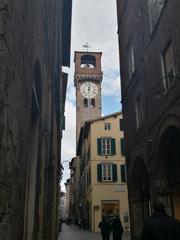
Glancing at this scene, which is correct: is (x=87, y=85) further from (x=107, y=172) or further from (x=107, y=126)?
(x=107, y=172)

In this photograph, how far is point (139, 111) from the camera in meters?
15.9

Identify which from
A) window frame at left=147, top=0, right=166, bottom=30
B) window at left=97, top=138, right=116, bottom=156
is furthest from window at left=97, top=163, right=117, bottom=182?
window frame at left=147, top=0, right=166, bottom=30

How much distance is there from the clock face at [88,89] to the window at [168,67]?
146 feet

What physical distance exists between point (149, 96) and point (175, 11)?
146 inches

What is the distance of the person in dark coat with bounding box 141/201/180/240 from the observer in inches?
179

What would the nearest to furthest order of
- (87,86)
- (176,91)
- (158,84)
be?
(176,91) → (158,84) → (87,86)

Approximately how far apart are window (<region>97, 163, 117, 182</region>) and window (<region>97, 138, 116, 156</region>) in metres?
1.21

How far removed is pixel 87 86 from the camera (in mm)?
57938

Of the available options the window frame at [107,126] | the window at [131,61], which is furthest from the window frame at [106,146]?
the window at [131,61]

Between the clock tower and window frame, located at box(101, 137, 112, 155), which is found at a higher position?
the clock tower

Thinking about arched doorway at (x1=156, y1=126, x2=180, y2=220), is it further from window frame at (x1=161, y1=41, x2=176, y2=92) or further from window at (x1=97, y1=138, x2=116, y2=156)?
window at (x1=97, y1=138, x2=116, y2=156)

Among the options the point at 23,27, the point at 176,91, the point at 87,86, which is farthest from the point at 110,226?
the point at 87,86

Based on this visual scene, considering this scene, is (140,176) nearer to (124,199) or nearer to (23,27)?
(23,27)


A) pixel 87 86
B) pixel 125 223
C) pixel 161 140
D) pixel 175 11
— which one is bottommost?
pixel 125 223
